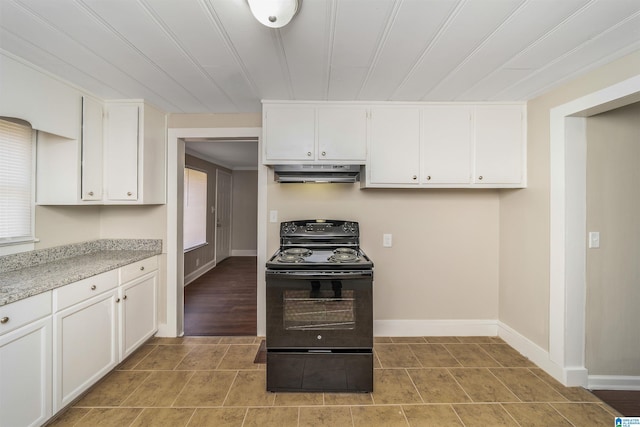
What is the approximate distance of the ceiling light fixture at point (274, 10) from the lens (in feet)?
3.87

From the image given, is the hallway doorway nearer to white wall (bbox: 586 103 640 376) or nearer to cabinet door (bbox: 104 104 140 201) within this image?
cabinet door (bbox: 104 104 140 201)

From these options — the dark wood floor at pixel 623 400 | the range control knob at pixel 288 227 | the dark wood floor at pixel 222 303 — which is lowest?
the dark wood floor at pixel 623 400

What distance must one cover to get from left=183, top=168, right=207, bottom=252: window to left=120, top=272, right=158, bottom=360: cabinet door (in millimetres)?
2140

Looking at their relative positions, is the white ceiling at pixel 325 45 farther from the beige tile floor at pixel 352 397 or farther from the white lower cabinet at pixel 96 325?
the beige tile floor at pixel 352 397

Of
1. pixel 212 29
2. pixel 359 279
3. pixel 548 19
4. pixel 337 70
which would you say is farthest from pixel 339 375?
pixel 548 19

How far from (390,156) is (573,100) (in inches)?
53.1

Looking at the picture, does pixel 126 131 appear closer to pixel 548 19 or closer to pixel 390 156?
pixel 390 156

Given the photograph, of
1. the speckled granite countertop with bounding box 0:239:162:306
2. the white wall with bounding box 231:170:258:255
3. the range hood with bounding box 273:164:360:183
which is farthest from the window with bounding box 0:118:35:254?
the white wall with bounding box 231:170:258:255

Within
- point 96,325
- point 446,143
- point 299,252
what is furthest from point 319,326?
point 446,143

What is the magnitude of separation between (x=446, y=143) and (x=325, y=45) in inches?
57.7

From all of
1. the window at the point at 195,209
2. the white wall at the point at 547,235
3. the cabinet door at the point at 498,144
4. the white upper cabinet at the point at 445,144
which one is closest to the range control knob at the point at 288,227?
the white upper cabinet at the point at 445,144

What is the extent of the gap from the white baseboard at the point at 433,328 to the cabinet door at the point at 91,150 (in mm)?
2876

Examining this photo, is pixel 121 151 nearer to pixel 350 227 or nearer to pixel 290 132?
pixel 290 132

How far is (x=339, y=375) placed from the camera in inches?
75.0
